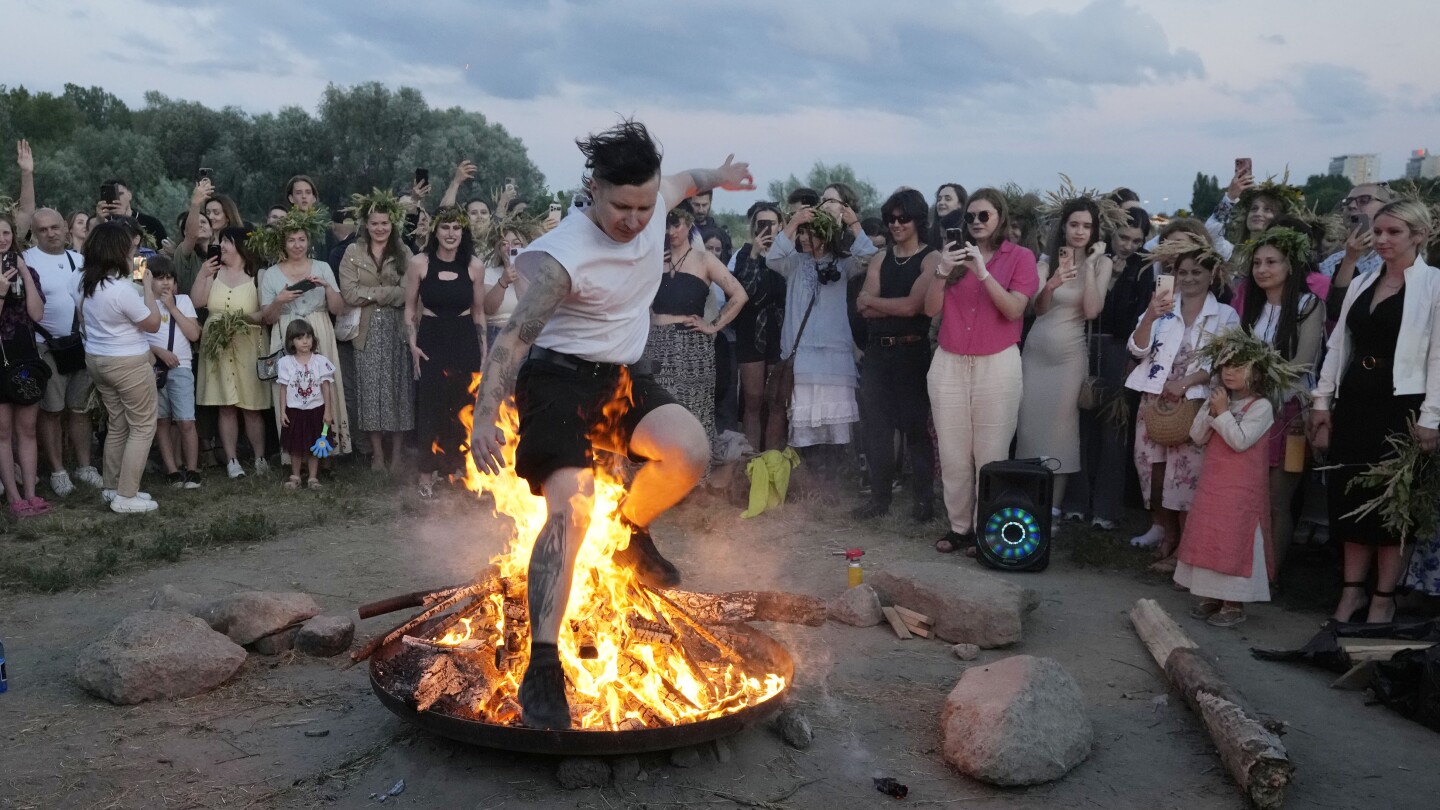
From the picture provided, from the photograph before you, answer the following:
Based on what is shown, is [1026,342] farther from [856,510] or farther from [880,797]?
[880,797]

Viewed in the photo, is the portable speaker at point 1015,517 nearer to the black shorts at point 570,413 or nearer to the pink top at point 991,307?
the pink top at point 991,307

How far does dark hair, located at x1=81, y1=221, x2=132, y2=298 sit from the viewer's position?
856 cm

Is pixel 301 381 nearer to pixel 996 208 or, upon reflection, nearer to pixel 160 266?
pixel 160 266

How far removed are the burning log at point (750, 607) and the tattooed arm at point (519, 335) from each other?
1435 mm

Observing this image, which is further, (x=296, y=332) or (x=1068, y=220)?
(x=296, y=332)

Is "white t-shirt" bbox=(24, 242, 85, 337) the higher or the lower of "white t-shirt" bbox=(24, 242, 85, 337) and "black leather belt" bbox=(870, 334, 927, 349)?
the higher

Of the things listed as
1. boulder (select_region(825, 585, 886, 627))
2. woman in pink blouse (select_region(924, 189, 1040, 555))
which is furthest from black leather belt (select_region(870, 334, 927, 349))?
boulder (select_region(825, 585, 886, 627))

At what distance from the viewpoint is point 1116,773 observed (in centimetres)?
434

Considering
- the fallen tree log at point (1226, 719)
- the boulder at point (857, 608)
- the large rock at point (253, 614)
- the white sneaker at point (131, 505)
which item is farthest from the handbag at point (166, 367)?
the fallen tree log at point (1226, 719)

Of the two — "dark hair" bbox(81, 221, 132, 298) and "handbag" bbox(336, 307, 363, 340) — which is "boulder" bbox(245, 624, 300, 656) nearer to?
"dark hair" bbox(81, 221, 132, 298)

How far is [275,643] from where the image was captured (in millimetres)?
5523

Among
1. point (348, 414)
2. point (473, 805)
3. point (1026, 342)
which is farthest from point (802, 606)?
point (348, 414)

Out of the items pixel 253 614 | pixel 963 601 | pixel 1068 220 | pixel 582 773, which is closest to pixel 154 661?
pixel 253 614

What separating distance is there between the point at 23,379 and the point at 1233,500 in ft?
28.0
